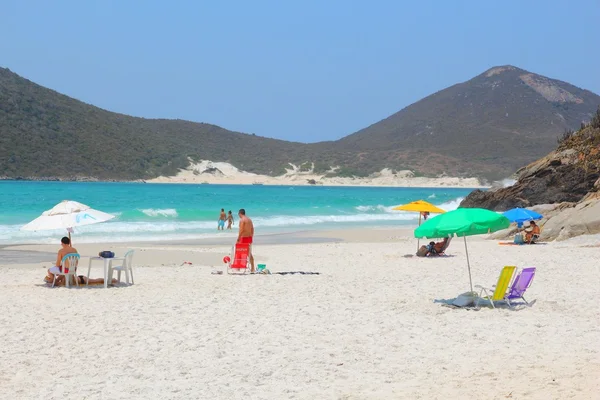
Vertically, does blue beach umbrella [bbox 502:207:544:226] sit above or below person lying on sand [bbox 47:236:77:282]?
above

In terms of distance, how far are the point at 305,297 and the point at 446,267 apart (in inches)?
199

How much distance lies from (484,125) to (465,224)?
141847 millimetres

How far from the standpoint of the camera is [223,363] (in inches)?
286

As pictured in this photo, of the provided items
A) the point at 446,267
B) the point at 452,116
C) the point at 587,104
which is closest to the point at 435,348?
the point at 446,267

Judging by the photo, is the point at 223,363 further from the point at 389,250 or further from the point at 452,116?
the point at 452,116

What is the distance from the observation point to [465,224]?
390 inches

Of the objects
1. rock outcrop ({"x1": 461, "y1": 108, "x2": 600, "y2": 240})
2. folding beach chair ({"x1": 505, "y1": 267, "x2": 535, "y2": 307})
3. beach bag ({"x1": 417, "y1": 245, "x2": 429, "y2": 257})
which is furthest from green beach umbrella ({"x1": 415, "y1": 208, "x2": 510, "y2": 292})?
rock outcrop ({"x1": 461, "y1": 108, "x2": 600, "y2": 240})

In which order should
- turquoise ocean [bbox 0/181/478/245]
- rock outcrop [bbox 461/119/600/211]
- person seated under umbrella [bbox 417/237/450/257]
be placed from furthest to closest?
rock outcrop [bbox 461/119/600/211]
turquoise ocean [bbox 0/181/478/245]
person seated under umbrella [bbox 417/237/450/257]

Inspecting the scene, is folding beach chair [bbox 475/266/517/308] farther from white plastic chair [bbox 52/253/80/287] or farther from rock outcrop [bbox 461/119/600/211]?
rock outcrop [bbox 461/119/600/211]

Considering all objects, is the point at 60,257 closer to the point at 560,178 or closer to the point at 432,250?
the point at 432,250

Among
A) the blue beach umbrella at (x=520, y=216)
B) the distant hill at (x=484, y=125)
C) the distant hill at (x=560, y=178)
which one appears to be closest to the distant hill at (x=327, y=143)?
the distant hill at (x=484, y=125)

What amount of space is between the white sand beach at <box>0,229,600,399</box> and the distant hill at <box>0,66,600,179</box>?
266 feet

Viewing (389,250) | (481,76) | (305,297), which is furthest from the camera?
(481,76)

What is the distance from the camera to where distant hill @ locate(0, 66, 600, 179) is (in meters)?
91.8
